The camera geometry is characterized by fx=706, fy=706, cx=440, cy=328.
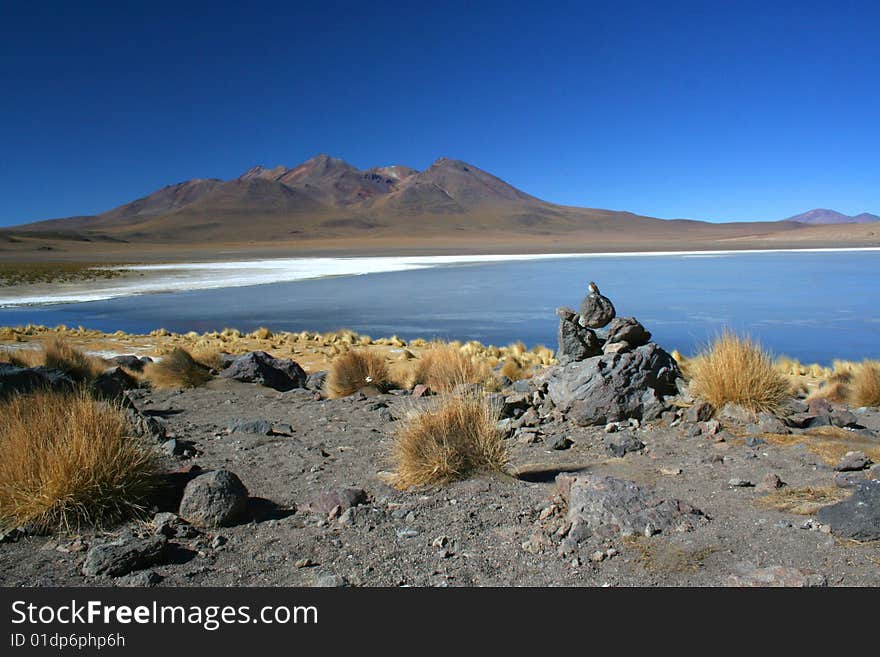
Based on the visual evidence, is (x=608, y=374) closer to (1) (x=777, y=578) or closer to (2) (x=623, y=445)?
(2) (x=623, y=445)

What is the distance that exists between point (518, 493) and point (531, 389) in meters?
3.11

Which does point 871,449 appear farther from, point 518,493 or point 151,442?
point 151,442

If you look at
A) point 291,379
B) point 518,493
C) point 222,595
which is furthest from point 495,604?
point 291,379

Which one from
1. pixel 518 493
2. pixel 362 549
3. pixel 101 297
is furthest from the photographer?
pixel 101 297

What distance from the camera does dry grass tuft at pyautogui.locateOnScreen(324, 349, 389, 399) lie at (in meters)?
9.34

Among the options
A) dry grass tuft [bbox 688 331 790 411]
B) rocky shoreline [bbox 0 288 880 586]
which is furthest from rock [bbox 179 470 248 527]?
dry grass tuft [bbox 688 331 790 411]

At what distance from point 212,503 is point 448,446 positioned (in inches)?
65.7

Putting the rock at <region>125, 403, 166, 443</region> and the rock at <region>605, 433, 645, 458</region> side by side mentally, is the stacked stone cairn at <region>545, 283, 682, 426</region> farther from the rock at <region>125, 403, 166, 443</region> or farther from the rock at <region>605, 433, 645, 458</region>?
the rock at <region>125, 403, 166, 443</region>

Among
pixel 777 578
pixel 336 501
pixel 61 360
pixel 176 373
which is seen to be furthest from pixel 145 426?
pixel 777 578

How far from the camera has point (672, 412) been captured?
22.0ft

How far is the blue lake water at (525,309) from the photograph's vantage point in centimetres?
1580

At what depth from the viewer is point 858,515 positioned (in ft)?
12.5

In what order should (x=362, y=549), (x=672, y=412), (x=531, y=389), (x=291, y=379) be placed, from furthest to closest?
1. (x=291, y=379)
2. (x=531, y=389)
3. (x=672, y=412)
4. (x=362, y=549)

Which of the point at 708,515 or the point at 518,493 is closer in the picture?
the point at 708,515
